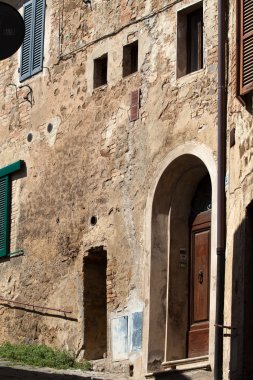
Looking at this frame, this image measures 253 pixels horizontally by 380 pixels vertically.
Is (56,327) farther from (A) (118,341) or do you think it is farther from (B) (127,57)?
(B) (127,57)

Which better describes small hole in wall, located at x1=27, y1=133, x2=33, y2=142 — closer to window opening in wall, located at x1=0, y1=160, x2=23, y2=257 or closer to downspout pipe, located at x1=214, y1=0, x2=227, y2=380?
window opening in wall, located at x1=0, y1=160, x2=23, y2=257

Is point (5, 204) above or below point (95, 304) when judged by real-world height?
above

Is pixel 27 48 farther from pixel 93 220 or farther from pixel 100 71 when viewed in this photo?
pixel 93 220

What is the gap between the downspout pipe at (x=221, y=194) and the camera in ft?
44.6

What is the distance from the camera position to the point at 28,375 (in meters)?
14.4

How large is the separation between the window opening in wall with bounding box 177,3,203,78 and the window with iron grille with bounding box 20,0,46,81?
3.77 m

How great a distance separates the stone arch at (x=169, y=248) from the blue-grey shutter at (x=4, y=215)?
411 centimetres

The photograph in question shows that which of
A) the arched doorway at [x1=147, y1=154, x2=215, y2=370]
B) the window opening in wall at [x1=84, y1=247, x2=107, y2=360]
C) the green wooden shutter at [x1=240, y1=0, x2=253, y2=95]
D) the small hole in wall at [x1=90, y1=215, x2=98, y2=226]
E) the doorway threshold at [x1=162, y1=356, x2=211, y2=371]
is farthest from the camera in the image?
the small hole in wall at [x1=90, y1=215, x2=98, y2=226]

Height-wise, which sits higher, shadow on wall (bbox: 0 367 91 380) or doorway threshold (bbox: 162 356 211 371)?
doorway threshold (bbox: 162 356 211 371)

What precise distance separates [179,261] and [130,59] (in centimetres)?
328

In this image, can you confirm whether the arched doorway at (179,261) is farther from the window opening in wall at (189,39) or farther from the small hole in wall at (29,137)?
the small hole in wall at (29,137)

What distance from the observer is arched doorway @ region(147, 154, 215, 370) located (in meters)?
15.3

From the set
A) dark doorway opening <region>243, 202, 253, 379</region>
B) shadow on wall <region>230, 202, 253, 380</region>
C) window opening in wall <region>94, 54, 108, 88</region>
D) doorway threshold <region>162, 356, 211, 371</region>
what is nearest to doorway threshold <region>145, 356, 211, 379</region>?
doorway threshold <region>162, 356, 211, 371</region>

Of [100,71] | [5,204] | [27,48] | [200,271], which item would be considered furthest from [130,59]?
[5,204]
